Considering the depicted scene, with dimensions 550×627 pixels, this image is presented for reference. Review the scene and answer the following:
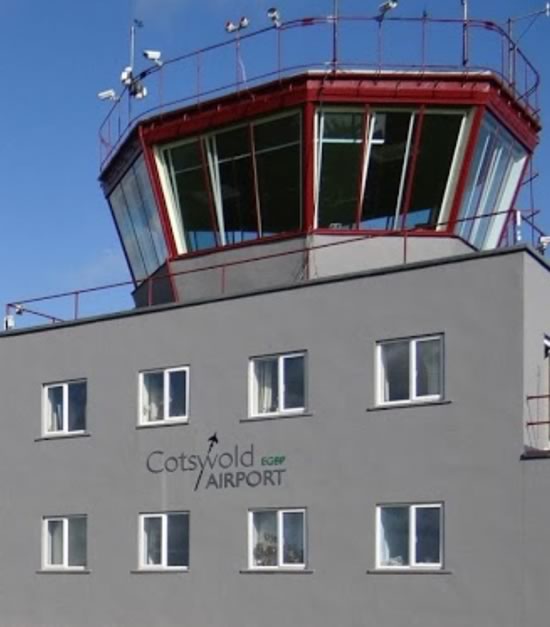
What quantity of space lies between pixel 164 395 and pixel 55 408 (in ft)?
10.2

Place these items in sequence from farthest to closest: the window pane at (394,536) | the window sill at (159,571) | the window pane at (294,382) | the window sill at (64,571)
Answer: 1. the window sill at (64,571)
2. the window sill at (159,571)
3. the window pane at (294,382)
4. the window pane at (394,536)

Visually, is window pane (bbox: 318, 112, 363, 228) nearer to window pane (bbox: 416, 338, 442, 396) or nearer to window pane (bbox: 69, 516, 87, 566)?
window pane (bbox: 416, 338, 442, 396)

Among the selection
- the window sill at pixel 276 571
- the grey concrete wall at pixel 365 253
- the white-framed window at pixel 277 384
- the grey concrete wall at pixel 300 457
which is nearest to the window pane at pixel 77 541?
the grey concrete wall at pixel 300 457

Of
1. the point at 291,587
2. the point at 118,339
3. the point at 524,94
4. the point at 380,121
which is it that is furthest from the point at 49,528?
the point at 524,94

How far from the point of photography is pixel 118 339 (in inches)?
1077

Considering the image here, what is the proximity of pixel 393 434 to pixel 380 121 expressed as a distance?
6499 millimetres

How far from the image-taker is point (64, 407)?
28297 mm

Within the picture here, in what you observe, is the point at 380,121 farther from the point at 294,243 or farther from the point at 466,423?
the point at 466,423

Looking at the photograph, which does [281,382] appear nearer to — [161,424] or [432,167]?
[161,424]

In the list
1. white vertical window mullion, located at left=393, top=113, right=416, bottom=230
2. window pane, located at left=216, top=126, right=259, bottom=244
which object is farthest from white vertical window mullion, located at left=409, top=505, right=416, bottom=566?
window pane, located at left=216, top=126, right=259, bottom=244

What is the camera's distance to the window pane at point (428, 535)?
22297 mm

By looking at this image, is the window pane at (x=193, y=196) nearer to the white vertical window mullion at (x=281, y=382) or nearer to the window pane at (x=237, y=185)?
the window pane at (x=237, y=185)

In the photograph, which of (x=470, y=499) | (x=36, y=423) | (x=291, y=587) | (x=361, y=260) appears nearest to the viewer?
(x=470, y=499)

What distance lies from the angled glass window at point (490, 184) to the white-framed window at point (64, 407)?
821 centimetres
